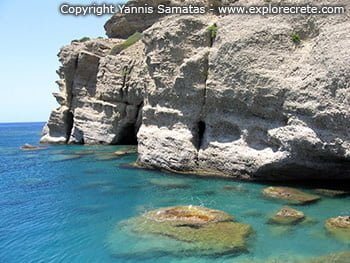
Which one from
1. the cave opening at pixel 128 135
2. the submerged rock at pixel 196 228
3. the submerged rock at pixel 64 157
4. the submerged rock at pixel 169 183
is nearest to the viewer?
the submerged rock at pixel 196 228

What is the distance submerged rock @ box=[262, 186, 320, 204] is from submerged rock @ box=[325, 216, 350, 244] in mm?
3362

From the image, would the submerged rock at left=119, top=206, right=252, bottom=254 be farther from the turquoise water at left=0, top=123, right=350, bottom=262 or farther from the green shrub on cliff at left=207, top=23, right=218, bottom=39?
the green shrub on cliff at left=207, top=23, right=218, bottom=39

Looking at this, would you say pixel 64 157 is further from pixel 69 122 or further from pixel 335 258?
pixel 335 258

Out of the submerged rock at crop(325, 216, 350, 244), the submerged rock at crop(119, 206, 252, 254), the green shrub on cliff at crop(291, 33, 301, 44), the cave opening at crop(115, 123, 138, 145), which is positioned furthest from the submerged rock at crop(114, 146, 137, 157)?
the submerged rock at crop(325, 216, 350, 244)

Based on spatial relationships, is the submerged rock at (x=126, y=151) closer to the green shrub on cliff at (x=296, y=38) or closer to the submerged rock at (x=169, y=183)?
the submerged rock at (x=169, y=183)

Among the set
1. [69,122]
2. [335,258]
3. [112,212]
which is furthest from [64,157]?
[335,258]

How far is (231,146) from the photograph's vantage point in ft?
87.9

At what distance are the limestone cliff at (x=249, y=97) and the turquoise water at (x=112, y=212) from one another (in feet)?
7.60

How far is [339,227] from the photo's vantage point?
55.6 ft

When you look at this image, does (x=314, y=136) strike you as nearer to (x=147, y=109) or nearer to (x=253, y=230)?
(x=253, y=230)

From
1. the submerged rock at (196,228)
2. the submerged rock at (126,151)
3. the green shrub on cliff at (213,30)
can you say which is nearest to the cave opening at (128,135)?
the submerged rock at (126,151)

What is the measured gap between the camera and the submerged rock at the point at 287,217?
58.3ft

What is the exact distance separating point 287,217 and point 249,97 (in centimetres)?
939

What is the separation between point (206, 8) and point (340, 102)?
13830mm
